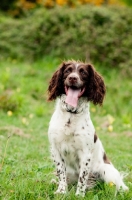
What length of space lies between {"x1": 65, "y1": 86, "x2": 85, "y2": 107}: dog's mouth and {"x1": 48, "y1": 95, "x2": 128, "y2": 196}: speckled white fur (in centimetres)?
11

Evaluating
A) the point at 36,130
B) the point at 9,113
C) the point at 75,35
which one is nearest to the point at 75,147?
the point at 36,130

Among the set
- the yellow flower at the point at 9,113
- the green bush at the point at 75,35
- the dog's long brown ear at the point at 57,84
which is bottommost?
the dog's long brown ear at the point at 57,84

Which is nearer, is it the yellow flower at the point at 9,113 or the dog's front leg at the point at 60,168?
the dog's front leg at the point at 60,168

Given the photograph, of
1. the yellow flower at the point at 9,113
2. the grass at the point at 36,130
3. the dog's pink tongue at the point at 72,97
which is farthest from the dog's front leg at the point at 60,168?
the yellow flower at the point at 9,113

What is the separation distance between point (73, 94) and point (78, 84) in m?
0.12

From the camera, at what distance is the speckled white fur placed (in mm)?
5297

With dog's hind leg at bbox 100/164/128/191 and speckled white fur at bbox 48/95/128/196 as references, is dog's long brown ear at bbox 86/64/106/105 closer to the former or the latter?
speckled white fur at bbox 48/95/128/196

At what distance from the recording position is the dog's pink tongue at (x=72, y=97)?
525cm

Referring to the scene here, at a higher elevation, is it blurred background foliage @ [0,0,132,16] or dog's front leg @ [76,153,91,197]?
blurred background foliage @ [0,0,132,16]

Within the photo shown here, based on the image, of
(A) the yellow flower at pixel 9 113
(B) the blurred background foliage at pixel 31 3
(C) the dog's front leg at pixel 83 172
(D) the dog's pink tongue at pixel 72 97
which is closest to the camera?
(D) the dog's pink tongue at pixel 72 97

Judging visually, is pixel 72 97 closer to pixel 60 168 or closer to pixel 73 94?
pixel 73 94

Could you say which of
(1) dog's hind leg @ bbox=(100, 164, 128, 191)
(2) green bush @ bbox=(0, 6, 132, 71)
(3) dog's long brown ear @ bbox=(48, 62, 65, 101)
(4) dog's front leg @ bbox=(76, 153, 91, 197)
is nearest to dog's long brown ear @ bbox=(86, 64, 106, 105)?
(3) dog's long brown ear @ bbox=(48, 62, 65, 101)

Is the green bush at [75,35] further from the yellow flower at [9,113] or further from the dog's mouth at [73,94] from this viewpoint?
the dog's mouth at [73,94]

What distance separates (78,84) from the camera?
5.29 m
